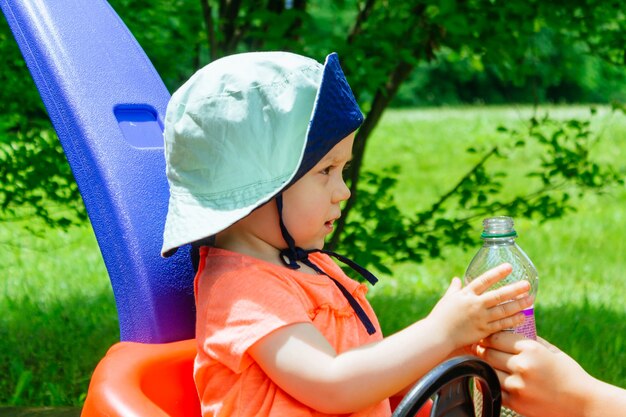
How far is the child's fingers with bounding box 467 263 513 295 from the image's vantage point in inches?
60.6

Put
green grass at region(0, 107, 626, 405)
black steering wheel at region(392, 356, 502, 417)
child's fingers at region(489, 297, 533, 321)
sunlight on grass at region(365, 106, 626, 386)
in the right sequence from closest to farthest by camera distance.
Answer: black steering wheel at region(392, 356, 502, 417) < child's fingers at region(489, 297, 533, 321) < green grass at region(0, 107, 626, 405) < sunlight on grass at region(365, 106, 626, 386)

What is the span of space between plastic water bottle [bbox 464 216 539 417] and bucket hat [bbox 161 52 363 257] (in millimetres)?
308

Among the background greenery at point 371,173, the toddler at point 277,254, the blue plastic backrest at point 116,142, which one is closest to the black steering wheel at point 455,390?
the toddler at point 277,254

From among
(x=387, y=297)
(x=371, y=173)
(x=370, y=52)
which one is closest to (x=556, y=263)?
(x=387, y=297)

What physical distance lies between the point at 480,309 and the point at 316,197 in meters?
0.35

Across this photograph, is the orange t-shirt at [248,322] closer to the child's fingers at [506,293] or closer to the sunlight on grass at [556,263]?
the child's fingers at [506,293]

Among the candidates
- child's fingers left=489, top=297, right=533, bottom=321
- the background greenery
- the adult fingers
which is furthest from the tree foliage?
child's fingers left=489, top=297, right=533, bottom=321

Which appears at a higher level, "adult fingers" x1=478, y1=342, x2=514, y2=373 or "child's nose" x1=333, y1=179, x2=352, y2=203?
"child's nose" x1=333, y1=179, x2=352, y2=203

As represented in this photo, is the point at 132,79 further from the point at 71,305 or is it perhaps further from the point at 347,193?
the point at 71,305

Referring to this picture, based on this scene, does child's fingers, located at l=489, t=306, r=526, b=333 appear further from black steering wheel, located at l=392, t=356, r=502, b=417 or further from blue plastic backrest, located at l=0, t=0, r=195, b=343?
blue plastic backrest, located at l=0, t=0, r=195, b=343

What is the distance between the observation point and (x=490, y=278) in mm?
1542

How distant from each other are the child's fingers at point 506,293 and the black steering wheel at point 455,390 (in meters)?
0.10

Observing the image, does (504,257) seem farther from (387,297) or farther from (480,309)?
(387,297)

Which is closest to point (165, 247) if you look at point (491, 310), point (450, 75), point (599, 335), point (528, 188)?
point (491, 310)
